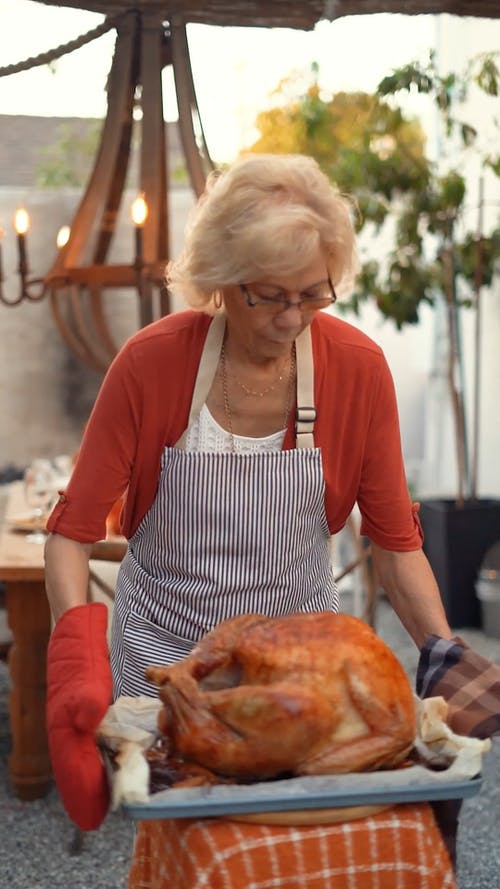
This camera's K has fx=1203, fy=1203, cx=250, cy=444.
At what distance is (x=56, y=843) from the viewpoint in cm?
355

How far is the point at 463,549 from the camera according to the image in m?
6.07

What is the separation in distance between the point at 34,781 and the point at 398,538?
2.25 m

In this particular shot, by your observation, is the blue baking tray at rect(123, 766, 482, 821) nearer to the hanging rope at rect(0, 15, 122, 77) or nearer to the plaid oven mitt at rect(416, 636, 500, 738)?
the plaid oven mitt at rect(416, 636, 500, 738)

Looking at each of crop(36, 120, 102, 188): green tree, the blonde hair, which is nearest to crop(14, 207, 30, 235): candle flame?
crop(36, 120, 102, 188): green tree

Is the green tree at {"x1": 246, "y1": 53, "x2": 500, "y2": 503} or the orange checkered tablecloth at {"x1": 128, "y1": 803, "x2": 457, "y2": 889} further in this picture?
the green tree at {"x1": 246, "y1": 53, "x2": 500, "y2": 503}

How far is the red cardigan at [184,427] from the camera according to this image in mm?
1942

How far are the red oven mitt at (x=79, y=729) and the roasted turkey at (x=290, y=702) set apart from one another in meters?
0.08

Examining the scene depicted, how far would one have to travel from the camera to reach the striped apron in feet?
6.49

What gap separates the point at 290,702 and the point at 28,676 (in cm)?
260

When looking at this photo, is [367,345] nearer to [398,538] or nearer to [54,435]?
[398,538]

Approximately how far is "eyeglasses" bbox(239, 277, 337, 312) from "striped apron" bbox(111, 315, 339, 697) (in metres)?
0.18

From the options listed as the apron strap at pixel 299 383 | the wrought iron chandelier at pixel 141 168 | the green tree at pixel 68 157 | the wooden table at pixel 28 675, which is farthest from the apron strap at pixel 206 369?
the green tree at pixel 68 157

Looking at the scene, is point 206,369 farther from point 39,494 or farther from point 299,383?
point 39,494

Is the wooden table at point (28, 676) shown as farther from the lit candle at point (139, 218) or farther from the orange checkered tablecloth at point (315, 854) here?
the orange checkered tablecloth at point (315, 854)
